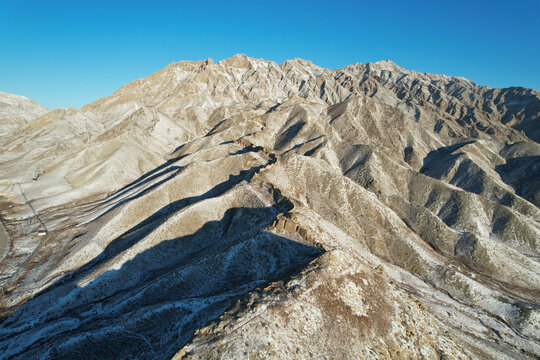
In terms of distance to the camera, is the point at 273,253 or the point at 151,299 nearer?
the point at 151,299

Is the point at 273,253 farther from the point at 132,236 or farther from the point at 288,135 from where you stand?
the point at 288,135

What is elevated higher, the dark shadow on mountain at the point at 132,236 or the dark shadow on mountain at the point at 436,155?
the dark shadow on mountain at the point at 436,155

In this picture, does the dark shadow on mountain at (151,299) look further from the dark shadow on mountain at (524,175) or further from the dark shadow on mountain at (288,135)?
the dark shadow on mountain at (524,175)

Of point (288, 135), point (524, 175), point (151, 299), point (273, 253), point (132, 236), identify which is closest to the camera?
point (151, 299)

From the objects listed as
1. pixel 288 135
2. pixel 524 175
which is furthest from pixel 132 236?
pixel 524 175

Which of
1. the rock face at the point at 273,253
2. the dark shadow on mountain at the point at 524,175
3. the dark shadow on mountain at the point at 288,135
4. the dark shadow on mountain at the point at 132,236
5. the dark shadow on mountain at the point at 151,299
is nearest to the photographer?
the rock face at the point at 273,253

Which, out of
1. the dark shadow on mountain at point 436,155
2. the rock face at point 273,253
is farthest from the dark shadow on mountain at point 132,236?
the dark shadow on mountain at point 436,155
